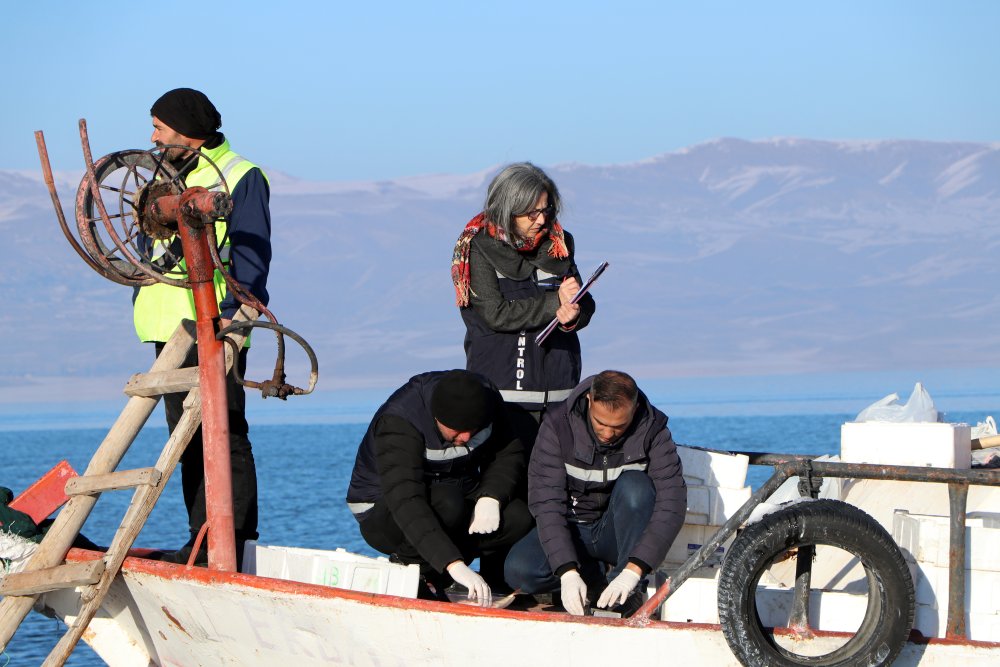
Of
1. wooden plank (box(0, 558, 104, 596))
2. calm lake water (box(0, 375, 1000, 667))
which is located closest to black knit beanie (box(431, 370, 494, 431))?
wooden plank (box(0, 558, 104, 596))

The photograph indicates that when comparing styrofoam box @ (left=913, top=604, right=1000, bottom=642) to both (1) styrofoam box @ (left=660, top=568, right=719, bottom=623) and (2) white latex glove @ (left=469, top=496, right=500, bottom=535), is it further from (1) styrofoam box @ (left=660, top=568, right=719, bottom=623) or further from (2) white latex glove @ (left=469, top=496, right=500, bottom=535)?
(2) white latex glove @ (left=469, top=496, right=500, bottom=535)

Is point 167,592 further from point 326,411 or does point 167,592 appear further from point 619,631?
point 326,411

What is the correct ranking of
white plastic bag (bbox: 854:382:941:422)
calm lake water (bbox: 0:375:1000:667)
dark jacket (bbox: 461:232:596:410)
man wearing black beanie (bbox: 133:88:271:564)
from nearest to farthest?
man wearing black beanie (bbox: 133:88:271:564), dark jacket (bbox: 461:232:596:410), white plastic bag (bbox: 854:382:941:422), calm lake water (bbox: 0:375:1000:667)

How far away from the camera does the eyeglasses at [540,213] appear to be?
5996mm

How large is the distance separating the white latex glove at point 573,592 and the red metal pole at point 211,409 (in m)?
1.22

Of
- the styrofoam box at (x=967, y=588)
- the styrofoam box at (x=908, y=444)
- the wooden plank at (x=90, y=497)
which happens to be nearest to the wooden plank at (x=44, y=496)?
the wooden plank at (x=90, y=497)

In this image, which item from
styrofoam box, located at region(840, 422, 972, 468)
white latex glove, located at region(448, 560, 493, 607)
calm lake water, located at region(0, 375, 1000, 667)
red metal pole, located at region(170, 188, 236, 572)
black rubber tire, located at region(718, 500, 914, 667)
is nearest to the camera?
black rubber tire, located at region(718, 500, 914, 667)

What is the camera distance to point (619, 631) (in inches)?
196

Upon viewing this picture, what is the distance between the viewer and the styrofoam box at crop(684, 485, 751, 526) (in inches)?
242

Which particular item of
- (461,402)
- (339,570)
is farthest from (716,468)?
Result: (339,570)

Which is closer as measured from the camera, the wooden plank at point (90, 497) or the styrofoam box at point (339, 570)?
the styrofoam box at point (339, 570)

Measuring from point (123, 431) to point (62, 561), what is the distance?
54 cm

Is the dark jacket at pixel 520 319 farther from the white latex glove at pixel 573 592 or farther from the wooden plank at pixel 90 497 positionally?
the wooden plank at pixel 90 497

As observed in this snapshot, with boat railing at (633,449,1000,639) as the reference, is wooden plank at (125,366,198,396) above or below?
above
